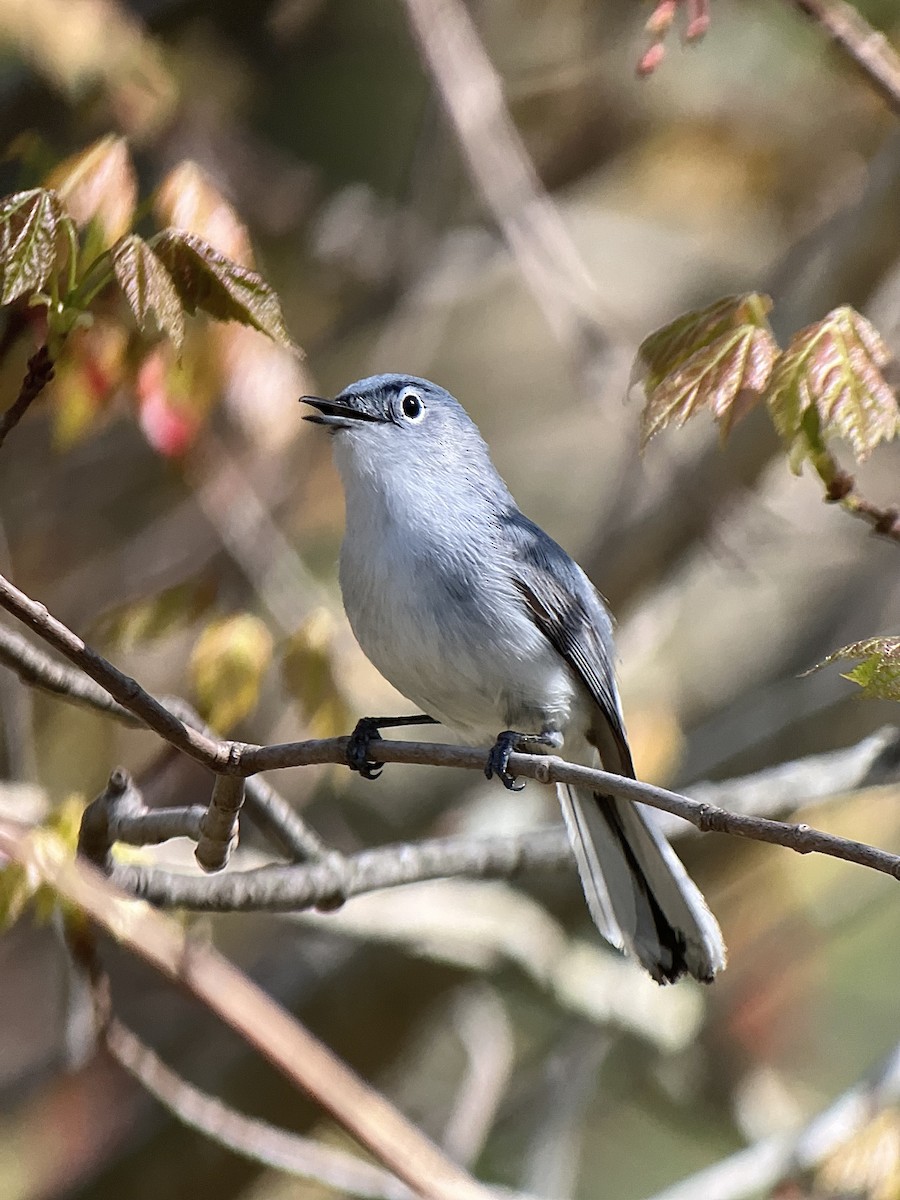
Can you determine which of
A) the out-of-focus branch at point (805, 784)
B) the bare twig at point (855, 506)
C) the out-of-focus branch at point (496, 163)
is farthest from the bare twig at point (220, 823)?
the out-of-focus branch at point (496, 163)

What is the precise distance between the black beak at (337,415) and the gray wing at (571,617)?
1.08 ft

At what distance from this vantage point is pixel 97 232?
1773mm

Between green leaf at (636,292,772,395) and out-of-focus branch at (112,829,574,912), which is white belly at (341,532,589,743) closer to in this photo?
out-of-focus branch at (112,829,574,912)

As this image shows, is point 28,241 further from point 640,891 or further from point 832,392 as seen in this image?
point 640,891

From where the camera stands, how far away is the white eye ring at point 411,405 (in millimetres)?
2523

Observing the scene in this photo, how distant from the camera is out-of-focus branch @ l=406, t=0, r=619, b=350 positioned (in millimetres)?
3242

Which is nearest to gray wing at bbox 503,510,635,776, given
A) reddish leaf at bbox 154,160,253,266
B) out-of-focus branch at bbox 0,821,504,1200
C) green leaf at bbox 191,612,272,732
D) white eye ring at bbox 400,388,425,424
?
white eye ring at bbox 400,388,425,424

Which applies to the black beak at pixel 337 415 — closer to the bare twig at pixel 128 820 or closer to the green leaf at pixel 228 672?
the green leaf at pixel 228 672

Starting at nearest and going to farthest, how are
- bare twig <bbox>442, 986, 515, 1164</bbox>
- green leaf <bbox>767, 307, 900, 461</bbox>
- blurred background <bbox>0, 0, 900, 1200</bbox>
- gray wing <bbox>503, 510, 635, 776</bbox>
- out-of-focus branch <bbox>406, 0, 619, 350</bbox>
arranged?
1. green leaf <bbox>767, 307, 900, 461</bbox>
2. gray wing <bbox>503, 510, 635, 776</bbox>
3. bare twig <bbox>442, 986, 515, 1164</bbox>
4. blurred background <bbox>0, 0, 900, 1200</bbox>
5. out-of-focus branch <bbox>406, 0, 619, 350</bbox>

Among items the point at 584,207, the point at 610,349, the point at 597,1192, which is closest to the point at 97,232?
the point at 610,349

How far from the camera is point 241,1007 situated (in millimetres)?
2049

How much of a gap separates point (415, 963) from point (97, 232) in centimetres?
216

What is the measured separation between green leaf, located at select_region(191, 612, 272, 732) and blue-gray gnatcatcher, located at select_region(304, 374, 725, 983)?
18 cm

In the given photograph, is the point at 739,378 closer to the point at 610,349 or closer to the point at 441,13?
the point at 610,349
